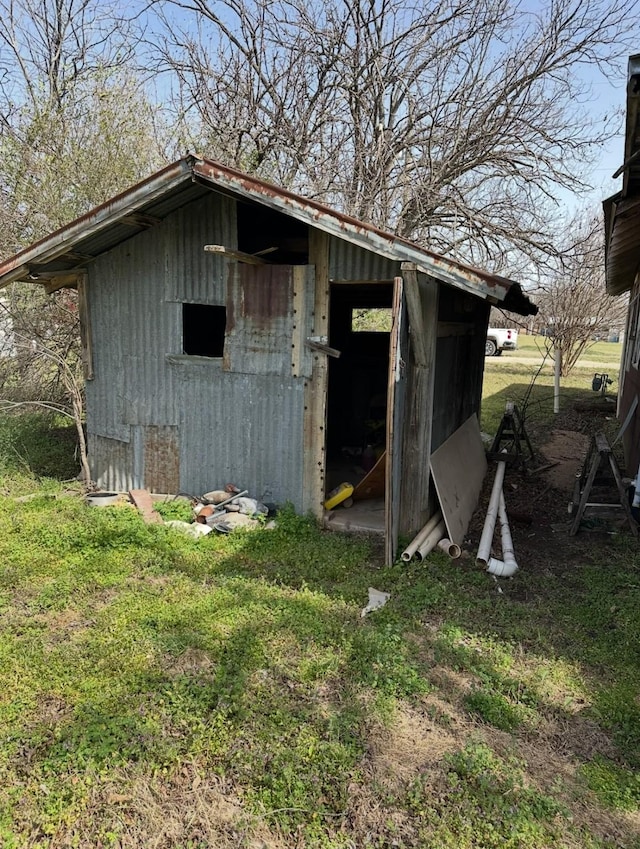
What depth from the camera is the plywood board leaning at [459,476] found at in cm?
636

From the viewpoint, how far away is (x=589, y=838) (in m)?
2.76

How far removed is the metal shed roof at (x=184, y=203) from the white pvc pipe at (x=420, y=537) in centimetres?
248

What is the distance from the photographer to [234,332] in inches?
257

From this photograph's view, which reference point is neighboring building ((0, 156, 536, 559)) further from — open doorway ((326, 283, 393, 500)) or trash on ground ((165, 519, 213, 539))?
open doorway ((326, 283, 393, 500))

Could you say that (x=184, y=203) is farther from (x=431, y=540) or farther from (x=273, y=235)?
(x=431, y=540)

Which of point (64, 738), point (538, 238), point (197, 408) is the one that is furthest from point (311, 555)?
point (538, 238)

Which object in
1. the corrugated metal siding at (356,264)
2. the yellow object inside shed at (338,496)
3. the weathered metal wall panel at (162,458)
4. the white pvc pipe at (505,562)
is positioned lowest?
the white pvc pipe at (505,562)

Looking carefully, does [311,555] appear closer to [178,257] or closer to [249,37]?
[178,257]

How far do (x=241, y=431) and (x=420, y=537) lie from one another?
7.89ft

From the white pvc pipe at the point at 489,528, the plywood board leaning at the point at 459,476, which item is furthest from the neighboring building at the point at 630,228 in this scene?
the plywood board leaning at the point at 459,476

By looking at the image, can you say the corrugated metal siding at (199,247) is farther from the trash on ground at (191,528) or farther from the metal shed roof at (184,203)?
the trash on ground at (191,528)

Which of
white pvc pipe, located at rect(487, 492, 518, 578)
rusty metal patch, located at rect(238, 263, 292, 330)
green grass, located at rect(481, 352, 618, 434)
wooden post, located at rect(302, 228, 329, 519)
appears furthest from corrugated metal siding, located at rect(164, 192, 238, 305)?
green grass, located at rect(481, 352, 618, 434)

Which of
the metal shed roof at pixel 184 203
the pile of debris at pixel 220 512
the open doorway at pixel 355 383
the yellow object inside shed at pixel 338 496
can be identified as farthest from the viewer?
the open doorway at pixel 355 383

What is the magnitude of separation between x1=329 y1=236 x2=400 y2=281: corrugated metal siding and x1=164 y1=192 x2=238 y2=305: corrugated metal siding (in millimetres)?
1189
